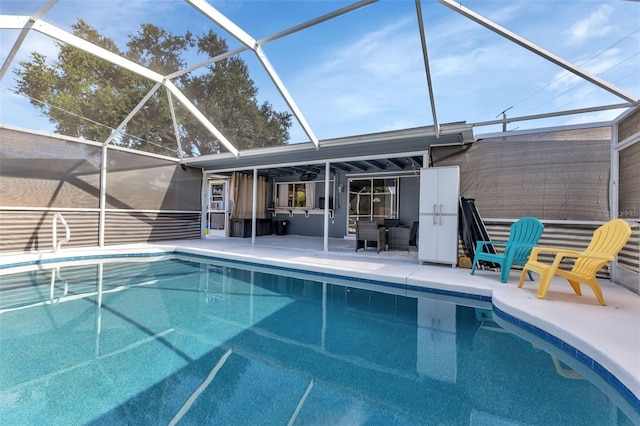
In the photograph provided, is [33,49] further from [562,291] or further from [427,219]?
[562,291]

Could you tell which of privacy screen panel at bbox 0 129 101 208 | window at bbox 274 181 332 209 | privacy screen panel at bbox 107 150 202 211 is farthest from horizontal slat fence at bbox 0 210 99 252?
window at bbox 274 181 332 209

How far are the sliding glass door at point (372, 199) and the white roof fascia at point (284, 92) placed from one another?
4.25m

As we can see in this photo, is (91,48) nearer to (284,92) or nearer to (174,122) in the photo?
(174,122)

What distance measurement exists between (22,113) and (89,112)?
1369 millimetres

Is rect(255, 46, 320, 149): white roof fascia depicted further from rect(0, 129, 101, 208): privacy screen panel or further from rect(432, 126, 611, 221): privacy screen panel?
rect(0, 129, 101, 208): privacy screen panel

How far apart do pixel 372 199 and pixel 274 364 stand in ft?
27.1

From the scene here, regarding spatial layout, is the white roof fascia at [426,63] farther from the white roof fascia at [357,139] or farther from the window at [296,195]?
the window at [296,195]

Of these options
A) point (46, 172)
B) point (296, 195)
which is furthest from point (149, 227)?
point (296, 195)

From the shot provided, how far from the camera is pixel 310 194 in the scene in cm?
1126

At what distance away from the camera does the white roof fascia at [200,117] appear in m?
6.26

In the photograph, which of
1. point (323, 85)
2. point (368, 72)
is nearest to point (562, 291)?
point (368, 72)

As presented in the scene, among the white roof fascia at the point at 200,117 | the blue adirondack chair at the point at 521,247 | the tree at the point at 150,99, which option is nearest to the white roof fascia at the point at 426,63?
the blue adirondack chair at the point at 521,247

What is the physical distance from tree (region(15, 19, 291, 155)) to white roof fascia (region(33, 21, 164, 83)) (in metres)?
0.21

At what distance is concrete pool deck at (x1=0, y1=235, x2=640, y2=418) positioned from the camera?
7.46ft
